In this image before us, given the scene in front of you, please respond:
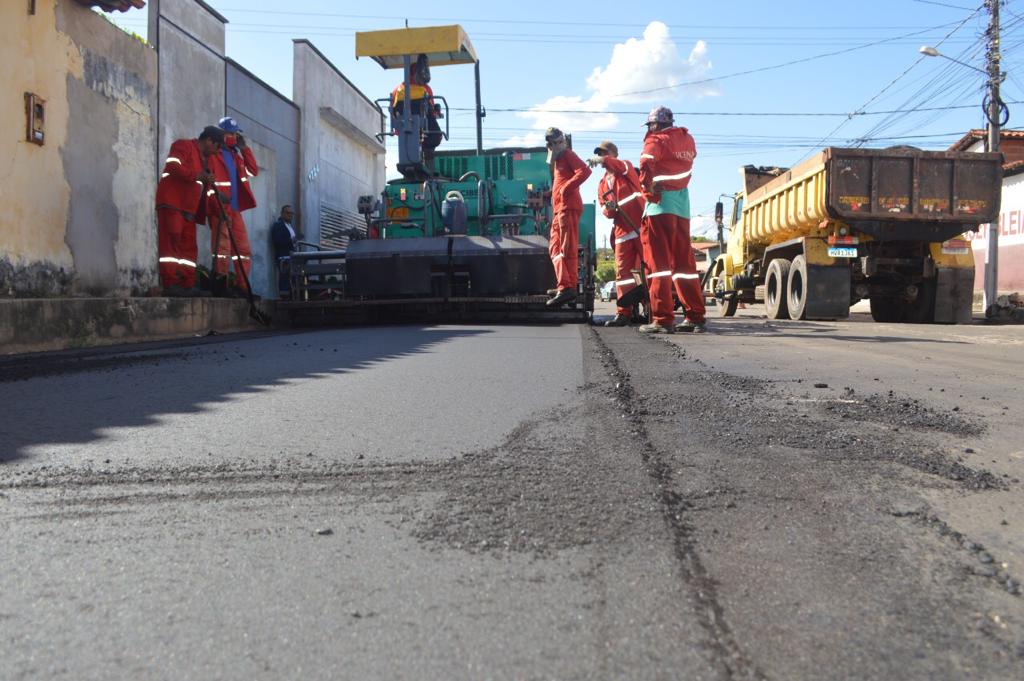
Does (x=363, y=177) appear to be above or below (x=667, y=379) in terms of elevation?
above

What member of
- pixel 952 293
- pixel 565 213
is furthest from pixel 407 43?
pixel 952 293

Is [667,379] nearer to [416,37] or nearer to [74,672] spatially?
[74,672]

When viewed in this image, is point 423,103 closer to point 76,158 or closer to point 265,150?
point 265,150

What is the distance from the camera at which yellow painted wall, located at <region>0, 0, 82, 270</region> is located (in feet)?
25.0

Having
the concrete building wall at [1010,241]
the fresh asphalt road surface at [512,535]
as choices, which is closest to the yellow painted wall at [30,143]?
the fresh asphalt road surface at [512,535]

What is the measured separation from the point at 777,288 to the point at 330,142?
1131cm

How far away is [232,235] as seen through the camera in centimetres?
1079

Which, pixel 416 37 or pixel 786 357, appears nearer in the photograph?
pixel 786 357

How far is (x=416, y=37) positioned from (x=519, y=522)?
12169 millimetres

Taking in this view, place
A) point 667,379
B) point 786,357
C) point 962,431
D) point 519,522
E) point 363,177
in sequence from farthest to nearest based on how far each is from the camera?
point 363,177
point 786,357
point 667,379
point 962,431
point 519,522

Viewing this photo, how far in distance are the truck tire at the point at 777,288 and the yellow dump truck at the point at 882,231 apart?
18mm

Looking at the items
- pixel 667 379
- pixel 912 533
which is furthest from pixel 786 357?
pixel 912 533

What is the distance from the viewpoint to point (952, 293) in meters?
12.9

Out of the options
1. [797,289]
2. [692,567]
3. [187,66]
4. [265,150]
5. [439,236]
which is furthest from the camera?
[265,150]
